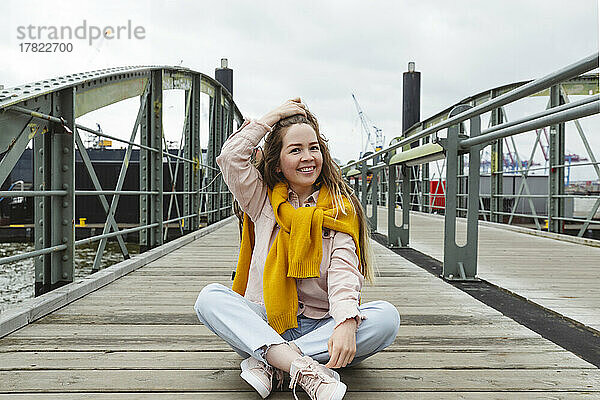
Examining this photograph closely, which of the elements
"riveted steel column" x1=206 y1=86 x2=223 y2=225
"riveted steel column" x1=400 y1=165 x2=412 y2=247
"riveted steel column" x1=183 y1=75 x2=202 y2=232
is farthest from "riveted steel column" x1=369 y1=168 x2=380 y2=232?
"riveted steel column" x1=206 y1=86 x2=223 y2=225

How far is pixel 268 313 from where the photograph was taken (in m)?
1.54

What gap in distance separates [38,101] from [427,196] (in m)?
10.3

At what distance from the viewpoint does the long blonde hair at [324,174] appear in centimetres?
170

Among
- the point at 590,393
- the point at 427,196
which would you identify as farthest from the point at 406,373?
the point at 427,196

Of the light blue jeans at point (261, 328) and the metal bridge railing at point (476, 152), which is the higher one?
the metal bridge railing at point (476, 152)

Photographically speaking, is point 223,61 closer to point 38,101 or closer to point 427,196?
point 427,196

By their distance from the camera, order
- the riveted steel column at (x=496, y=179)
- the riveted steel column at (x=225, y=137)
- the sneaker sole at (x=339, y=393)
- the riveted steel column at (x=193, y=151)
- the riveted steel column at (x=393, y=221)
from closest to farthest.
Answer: the sneaker sole at (x=339, y=393) → the riveted steel column at (x=393, y=221) → the riveted steel column at (x=193, y=151) → the riveted steel column at (x=496, y=179) → the riveted steel column at (x=225, y=137)

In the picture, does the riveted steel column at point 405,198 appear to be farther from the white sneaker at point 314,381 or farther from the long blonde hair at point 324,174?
the white sneaker at point 314,381

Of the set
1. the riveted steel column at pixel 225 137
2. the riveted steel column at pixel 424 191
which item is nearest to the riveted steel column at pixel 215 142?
the riveted steel column at pixel 225 137

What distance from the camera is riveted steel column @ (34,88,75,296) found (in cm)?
253

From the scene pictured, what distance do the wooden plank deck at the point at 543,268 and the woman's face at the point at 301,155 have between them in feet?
4.00

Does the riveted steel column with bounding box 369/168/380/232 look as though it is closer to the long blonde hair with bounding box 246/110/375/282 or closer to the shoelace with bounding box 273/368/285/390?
the long blonde hair with bounding box 246/110/375/282

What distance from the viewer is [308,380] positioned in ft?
4.41

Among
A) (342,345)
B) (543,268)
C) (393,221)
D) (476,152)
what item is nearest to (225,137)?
(393,221)
